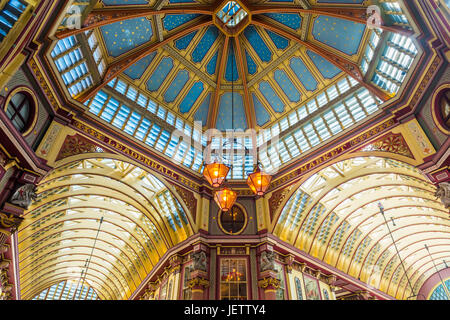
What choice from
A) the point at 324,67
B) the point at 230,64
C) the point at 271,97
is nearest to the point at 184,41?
the point at 230,64

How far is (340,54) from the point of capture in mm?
15047

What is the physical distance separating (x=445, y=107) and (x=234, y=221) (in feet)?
35.4

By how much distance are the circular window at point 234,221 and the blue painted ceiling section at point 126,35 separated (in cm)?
999

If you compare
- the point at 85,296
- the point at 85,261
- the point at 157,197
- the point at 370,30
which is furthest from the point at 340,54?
the point at 85,296

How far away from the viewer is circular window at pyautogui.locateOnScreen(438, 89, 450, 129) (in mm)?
10209

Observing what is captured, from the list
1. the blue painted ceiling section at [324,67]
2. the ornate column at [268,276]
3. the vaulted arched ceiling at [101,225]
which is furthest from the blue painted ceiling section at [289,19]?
the ornate column at [268,276]

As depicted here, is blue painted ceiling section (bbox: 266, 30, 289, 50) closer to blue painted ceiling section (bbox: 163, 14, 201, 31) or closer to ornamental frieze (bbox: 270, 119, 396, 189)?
blue painted ceiling section (bbox: 163, 14, 201, 31)

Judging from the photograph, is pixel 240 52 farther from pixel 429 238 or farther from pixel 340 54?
pixel 429 238

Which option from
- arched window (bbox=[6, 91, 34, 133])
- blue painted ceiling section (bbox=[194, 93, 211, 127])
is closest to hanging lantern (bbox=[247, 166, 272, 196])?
arched window (bbox=[6, 91, 34, 133])

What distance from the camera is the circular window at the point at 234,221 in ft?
53.0

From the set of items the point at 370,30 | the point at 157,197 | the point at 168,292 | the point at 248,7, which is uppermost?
the point at 248,7

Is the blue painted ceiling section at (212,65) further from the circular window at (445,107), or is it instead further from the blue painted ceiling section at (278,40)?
the circular window at (445,107)

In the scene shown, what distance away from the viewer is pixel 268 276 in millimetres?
14133

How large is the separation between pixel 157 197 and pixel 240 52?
9.72m
